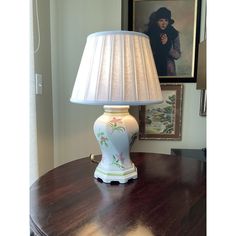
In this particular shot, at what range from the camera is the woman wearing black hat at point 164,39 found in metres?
1.57

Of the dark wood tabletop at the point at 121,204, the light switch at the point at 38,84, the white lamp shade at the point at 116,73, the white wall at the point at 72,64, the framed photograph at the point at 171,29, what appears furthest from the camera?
the framed photograph at the point at 171,29

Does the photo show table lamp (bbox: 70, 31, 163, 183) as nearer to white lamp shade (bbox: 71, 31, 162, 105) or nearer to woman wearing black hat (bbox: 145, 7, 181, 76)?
white lamp shade (bbox: 71, 31, 162, 105)

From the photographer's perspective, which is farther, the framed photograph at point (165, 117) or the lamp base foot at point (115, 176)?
the framed photograph at point (165, 117)

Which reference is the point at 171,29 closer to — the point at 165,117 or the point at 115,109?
the point at 165,117

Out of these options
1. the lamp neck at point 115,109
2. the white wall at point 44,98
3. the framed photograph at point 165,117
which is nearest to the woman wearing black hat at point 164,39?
the framed photograph at point 165,117

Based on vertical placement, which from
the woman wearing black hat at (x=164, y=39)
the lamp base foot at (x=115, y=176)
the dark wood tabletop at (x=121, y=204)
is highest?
the woman wearing black hat at (x=164, y=39)

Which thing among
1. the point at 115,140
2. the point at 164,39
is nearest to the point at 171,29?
the point at 164,39

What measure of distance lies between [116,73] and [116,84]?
0.12ft

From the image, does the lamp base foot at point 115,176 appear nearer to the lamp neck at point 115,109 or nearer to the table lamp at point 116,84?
the table lamp at point 116,84

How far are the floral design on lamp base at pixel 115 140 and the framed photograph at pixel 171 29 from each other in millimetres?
883

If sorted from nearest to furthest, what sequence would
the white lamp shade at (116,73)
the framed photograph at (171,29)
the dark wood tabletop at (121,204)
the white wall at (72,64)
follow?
the dark wood tabletop at (121,204) → the white lamp shade at (116,73) → the white wall at (72,64) → the framed photograph at (171,29)
